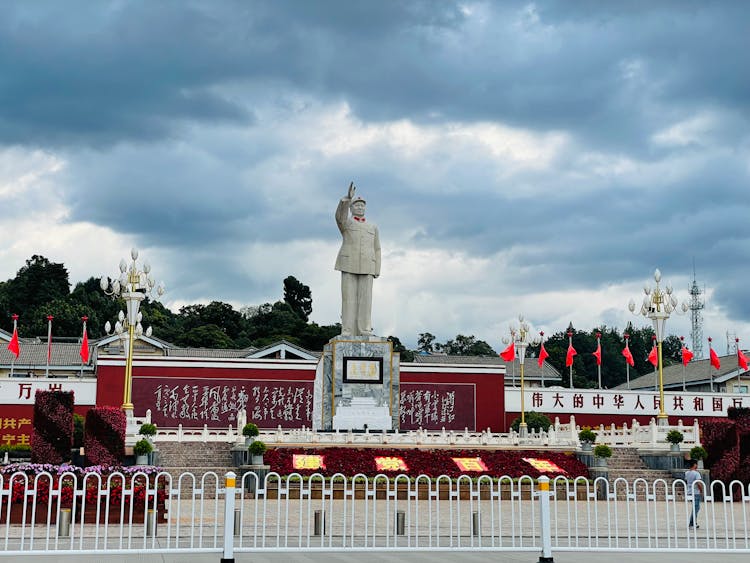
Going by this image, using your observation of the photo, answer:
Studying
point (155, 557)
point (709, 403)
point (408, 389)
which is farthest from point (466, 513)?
point (709, 403)

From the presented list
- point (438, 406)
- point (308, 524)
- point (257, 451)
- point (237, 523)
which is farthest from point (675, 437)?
point (308, 524)

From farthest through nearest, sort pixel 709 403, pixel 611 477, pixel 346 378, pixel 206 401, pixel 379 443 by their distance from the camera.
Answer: pixel 709 403, pixel 206 401, pixel 346 378, pixel 379 443, pixel 611 477

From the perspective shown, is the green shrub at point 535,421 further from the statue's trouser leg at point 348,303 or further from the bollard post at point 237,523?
the bollard post at point 237,523

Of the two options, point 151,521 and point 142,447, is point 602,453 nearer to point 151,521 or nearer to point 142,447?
point 142,447

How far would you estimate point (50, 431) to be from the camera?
1736 cm

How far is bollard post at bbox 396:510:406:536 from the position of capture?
377 inches

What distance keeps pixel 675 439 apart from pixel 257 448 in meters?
9.13

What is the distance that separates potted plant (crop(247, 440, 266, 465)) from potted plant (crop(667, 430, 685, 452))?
351 inches

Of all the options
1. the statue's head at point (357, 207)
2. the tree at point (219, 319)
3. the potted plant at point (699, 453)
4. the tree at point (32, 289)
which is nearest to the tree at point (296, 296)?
the tree at point (219, 319)

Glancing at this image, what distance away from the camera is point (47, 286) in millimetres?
50781

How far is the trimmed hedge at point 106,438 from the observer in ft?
56.7

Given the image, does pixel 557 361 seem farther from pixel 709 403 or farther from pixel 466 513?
pixel 466 513

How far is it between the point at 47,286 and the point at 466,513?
42.1 m

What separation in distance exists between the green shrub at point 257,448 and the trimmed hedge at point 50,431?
3597 millimetres
